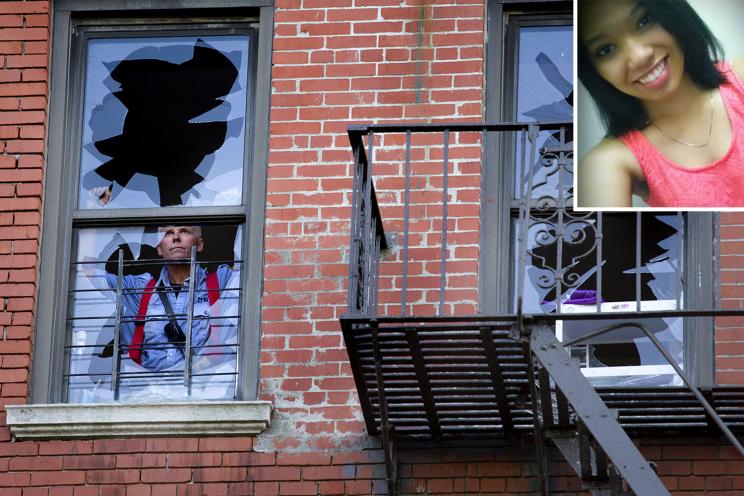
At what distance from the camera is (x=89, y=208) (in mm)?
10320

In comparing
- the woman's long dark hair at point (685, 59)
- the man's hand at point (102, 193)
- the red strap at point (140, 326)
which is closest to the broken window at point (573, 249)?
the woman's long dark hair at point (685, 59)

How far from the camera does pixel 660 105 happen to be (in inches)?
362

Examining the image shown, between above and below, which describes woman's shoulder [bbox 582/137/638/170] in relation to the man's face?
above

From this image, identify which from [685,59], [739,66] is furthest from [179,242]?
[739,66]

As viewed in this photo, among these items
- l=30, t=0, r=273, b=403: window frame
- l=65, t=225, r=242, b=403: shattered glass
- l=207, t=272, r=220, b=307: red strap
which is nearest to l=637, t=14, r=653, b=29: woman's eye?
l=30, t=0, r=273, b=403: window frame

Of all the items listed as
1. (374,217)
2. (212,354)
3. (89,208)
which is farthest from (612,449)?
(89,208)

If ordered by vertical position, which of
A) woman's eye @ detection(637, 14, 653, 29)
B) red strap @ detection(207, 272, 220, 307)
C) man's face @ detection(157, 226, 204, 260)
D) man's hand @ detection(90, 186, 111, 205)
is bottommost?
red strap @ detection(207, 272, 220, 307)

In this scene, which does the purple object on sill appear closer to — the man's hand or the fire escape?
the fire escape

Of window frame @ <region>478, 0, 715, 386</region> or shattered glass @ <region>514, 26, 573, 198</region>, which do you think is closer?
window frame @ <region>478, 0, 715, 386</region>

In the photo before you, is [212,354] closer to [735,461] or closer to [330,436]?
[330,436]

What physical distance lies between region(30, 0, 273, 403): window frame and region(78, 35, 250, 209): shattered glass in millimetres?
85

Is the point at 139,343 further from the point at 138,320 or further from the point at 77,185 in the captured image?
the point at 77,185

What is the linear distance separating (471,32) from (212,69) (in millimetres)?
1568

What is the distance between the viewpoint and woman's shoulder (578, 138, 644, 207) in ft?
29.0
